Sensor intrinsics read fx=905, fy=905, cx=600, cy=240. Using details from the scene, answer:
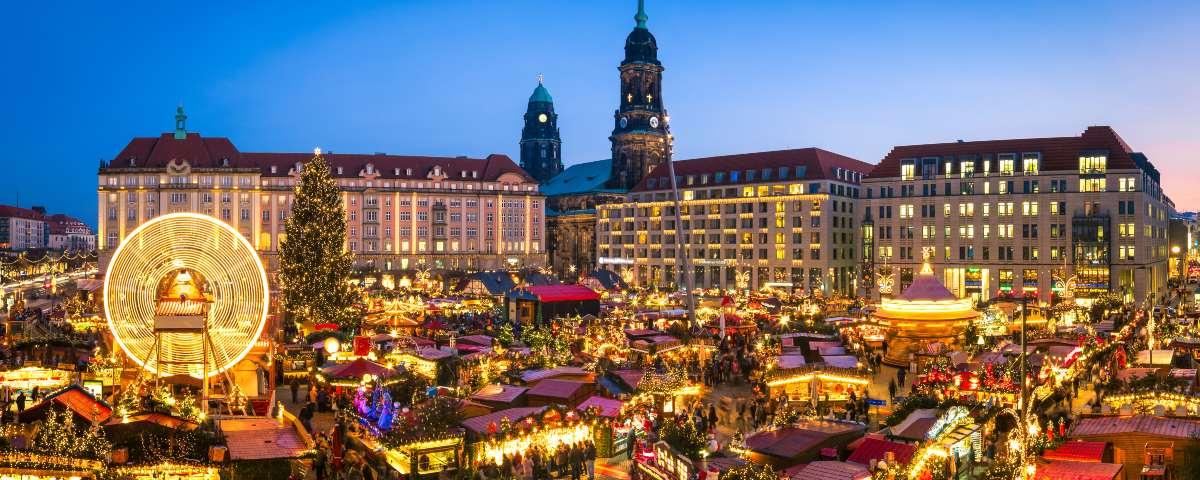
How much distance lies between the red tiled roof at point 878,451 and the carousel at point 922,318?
20711 millimetres

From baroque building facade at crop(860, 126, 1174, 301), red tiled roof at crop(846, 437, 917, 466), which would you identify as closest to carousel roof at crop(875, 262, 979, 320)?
red tiled roof at crop(846, 437, 917, 466)

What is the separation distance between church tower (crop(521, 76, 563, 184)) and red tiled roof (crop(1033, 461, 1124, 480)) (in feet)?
425

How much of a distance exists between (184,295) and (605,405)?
42.1 ft

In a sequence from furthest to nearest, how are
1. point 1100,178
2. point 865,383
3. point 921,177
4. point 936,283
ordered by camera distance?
point 921,177 → point 1100,178 → point 936,283 → point 865,383

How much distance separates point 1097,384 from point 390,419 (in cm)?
2405

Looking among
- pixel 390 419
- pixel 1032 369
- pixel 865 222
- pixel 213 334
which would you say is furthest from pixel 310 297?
pixel 865 222

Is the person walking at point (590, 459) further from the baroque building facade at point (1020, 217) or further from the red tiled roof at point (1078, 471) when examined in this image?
the baroque building facade at point (1020, 217)

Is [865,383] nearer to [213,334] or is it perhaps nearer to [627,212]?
[213,334]

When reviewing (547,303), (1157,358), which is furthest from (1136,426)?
(547,303)

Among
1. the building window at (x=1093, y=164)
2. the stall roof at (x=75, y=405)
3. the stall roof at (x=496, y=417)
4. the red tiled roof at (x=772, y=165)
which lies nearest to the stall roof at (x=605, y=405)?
the stall roof at (x=496, y=417)

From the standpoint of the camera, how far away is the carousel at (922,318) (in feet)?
125

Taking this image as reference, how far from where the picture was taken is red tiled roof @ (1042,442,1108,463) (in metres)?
18.4

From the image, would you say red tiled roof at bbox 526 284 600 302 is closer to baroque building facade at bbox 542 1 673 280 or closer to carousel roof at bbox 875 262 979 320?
carousel roof at bbox 875 262 979 320

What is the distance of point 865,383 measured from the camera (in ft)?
97.7
